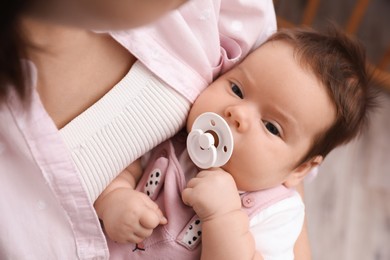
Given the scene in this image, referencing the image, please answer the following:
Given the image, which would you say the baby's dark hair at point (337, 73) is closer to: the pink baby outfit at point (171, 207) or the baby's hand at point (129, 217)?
the pink baby outfit at point (171, 207)

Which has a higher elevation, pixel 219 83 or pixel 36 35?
pixel 36 35

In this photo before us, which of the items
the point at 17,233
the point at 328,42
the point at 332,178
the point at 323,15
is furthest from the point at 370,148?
the point at 17,233

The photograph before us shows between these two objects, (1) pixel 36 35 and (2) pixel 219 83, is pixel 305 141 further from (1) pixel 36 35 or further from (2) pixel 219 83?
(1) pixel 36 35

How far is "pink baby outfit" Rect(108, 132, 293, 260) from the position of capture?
27.4 inches

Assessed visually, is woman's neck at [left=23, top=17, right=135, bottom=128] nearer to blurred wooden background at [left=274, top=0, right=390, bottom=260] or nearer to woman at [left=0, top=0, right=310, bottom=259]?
woman at [left=0, top=0, right=310, bottom=259]

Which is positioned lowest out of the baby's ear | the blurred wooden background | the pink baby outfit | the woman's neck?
the blurred wooden background

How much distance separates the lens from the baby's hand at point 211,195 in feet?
2.20

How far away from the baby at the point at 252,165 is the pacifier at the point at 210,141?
0.02 meters

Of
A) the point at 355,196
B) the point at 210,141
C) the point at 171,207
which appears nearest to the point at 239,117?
the point at 210,141

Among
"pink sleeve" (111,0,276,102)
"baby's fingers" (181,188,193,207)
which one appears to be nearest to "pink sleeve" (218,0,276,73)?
"pink sleeve" (111,0,276,102)

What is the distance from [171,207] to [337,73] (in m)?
0.32

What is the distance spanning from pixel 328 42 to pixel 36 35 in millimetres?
465

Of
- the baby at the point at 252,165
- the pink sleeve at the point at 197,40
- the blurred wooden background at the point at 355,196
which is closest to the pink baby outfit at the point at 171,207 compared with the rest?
the baby at the point at 252,165

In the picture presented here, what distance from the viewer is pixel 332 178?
1537 mm
